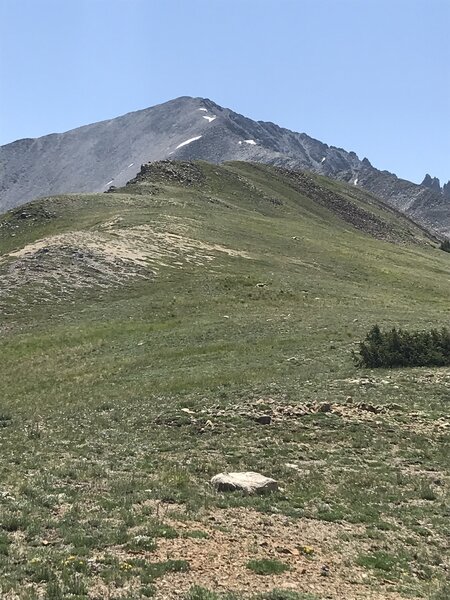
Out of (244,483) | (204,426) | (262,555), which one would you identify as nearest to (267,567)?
(262,555)

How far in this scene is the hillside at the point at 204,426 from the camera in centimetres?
1268

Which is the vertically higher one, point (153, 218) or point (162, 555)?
point (153, 218)

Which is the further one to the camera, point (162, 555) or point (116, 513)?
point (116, 513)

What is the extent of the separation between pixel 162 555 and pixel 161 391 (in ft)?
53.9

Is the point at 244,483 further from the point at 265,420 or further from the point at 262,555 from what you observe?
the point at 265,420

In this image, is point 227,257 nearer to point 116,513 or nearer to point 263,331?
point 263,331

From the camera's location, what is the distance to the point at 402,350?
33938mm

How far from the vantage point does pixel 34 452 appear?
2108 cm

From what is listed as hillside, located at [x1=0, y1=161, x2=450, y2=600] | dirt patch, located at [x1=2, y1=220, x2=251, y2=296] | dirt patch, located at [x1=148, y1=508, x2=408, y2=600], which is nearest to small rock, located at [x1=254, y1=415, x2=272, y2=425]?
hillside, located at [x1=0, y1=161, x2=450, y2=600]

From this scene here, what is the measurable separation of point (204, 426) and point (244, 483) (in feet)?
20.6

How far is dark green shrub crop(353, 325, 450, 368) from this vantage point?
3300 centimetres

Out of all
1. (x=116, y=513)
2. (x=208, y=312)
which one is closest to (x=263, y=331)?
(x=208, y=312)

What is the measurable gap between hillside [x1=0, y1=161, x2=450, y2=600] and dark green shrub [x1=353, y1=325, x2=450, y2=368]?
1.49m

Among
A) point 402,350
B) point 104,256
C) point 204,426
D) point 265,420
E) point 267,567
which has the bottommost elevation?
point 204,426
